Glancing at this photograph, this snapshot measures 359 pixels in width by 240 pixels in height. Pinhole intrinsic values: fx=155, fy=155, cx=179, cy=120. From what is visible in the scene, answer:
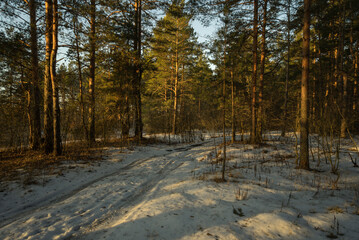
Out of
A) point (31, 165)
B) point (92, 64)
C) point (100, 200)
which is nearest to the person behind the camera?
point (100, 200)

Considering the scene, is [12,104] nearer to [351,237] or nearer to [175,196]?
[175,196]

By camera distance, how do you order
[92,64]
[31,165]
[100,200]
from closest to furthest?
[100,200]
[31,165]
[92,64]

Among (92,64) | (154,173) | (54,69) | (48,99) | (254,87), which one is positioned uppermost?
(92,64)

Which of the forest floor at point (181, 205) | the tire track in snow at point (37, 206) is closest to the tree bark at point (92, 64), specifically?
the forest floor at point (181, 205)

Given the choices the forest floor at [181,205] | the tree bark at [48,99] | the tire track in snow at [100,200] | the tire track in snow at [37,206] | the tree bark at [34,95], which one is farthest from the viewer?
the tree bark at [34,95]

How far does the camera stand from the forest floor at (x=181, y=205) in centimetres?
258

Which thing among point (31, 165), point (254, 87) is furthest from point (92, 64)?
point (254, 87)

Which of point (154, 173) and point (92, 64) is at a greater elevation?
point (92, 64)

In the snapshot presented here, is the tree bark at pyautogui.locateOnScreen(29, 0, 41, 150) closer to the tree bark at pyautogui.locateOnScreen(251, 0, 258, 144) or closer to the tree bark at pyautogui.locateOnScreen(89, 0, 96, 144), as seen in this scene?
the tree bark at pyautogui.locateOnScreen(89, 0, 96, 144)

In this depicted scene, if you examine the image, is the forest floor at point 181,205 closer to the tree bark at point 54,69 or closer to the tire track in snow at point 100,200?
the tire track in snow at point 100,200

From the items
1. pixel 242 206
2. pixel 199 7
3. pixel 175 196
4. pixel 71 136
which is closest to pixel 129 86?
pixel 71 136

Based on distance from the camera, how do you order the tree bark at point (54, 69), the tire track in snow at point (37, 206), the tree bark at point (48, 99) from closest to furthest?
1. the tire track in snow at point (37, 206)
2. the tree bark at point (54, 69)
3. the tree bark at point (48, 99)

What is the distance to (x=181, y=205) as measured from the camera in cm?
342

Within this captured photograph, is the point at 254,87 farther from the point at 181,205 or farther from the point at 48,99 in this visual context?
the point at 48,99
